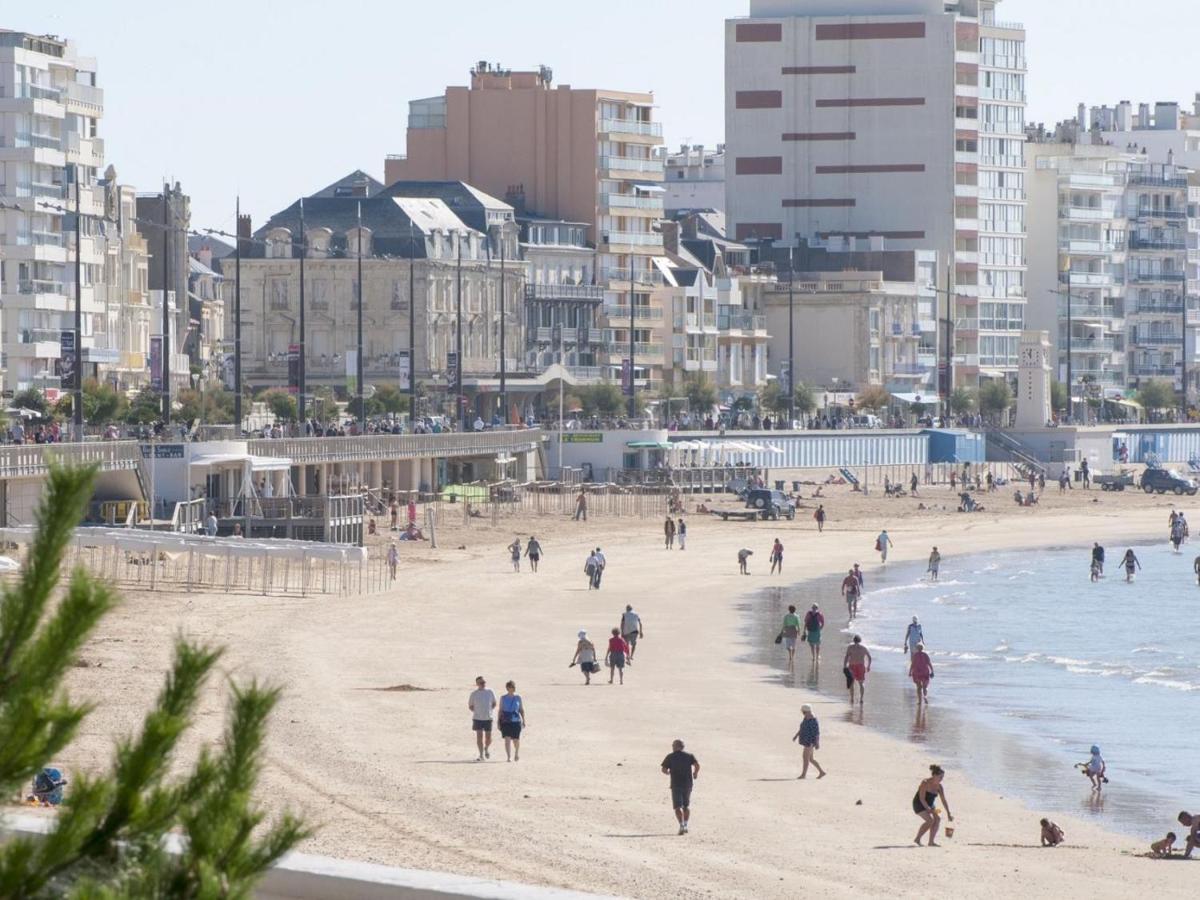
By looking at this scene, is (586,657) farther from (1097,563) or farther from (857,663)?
(1097,563)

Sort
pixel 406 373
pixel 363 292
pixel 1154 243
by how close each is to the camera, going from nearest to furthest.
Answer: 1. pixel 406 373
2. pixel 363 292
3. pixel 1154 243

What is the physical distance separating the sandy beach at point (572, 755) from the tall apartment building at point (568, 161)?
57.1 m

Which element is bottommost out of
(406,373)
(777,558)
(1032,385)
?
(777,558)

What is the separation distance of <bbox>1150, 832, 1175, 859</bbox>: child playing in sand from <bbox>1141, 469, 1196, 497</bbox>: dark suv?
259 feet

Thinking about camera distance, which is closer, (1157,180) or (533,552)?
(533,552)

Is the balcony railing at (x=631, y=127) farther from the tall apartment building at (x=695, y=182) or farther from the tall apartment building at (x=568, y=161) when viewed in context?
the tall apartment building at (x=695, y=182)

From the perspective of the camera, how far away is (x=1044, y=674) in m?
39.4

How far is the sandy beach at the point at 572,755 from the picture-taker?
800 inches

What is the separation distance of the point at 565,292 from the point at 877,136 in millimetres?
29853

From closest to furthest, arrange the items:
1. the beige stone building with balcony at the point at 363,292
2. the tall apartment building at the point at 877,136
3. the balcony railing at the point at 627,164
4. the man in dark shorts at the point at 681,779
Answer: the man in dark shorts at the point at 681,779 < the beige stone building with balcony at the point at 363,292 < the balcony railing at the point at 627,164 < the tall apartment building at the point at 877,136

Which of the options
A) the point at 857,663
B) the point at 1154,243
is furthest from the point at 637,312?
Answer: the point at 857,663

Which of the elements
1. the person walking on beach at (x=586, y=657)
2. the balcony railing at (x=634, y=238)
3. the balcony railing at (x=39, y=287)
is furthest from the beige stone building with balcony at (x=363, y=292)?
the person walking on beach at (x=586, y=657)

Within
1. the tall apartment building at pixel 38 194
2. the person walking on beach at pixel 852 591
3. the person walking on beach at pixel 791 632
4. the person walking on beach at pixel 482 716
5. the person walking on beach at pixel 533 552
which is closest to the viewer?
the person walking on beach at pixel 482 716

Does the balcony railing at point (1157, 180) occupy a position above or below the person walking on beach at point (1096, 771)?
above
